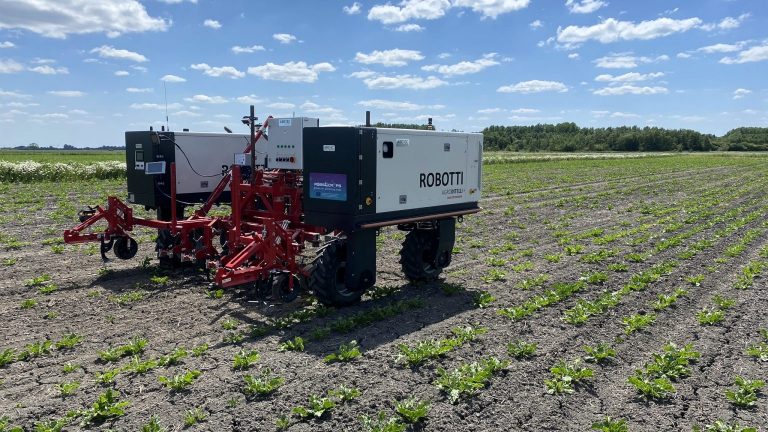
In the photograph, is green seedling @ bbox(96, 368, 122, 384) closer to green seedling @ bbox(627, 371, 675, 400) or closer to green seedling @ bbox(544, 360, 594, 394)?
green seedling @ bbox(544, 360, 594, 394)

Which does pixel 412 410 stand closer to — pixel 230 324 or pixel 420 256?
pixel 230 324

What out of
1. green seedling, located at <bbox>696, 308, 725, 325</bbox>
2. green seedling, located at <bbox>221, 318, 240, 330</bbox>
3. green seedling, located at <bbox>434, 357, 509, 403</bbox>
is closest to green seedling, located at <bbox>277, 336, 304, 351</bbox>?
green seedling, located at <bbox>221, 318, 240, 330</bbox>

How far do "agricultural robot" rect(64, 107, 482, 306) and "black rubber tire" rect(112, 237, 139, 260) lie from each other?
2 cm

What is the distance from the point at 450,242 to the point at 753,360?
18.2 feet

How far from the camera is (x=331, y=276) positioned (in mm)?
9375

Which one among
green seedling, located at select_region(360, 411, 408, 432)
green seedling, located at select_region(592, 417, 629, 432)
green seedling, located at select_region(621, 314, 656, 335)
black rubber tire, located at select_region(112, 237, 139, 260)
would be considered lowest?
green seedling, located at select_region(592, 417, 629, 432)

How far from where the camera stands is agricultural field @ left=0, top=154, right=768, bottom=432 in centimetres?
605

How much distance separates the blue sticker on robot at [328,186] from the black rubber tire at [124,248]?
16.5 ft

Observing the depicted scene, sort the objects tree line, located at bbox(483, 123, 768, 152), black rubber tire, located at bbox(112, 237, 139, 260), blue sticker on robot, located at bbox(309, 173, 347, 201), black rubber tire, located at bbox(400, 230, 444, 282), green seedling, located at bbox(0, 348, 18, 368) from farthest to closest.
A: tree line, located at bbox(483, 123, 768, 152), black rubber tire, located at bbox(112, 237, 139, 260), black rubber tire, located at bbox(400, 230, 444, 282), blue sticker on robot, located at bbox(309, 173, 347, 201), green seedling, located at bbox(0, 348, 18, 368)

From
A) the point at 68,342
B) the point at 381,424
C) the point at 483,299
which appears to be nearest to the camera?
the point at 381,424

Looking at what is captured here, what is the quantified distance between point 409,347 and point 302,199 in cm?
396

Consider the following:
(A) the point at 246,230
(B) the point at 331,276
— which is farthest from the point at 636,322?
(A) the point at 246,230

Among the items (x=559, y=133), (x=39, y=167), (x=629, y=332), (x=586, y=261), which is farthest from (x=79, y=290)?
(x=559, y=133)

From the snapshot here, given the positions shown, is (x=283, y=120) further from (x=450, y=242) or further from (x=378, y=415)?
(x=378, y=415)
